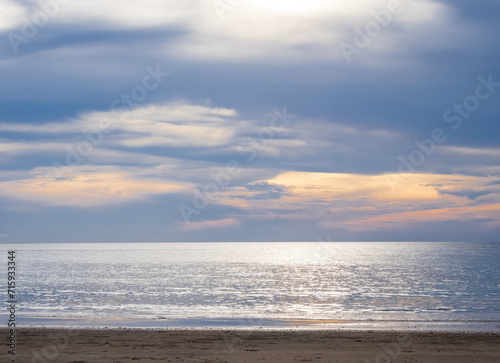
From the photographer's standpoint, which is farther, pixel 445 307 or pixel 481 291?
pixel 481 291

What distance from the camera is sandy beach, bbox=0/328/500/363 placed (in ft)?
69.0

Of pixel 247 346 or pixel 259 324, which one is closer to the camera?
pixel 247 346

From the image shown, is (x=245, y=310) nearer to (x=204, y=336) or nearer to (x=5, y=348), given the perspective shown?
(x=204, y=336)

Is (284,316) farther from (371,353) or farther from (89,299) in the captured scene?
(89,299)

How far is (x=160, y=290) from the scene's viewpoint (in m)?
64.4

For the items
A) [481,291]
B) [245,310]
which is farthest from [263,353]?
[481,291]

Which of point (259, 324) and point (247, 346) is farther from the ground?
point (259, 324)

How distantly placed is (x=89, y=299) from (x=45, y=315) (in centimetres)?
1374

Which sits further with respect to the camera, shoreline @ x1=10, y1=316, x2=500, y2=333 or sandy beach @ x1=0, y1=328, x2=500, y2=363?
shoreline @ x1=10, y1=316, x2=500, y2=333

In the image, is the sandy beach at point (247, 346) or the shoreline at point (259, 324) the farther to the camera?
the shoreline at point (259, 324)

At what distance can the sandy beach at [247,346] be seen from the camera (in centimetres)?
2103

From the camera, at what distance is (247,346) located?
2411 cm

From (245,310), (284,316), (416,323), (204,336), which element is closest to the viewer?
(204,336)

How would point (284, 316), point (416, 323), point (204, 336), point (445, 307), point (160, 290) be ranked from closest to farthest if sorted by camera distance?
point (204, 336), point (416, 323), point (284, 316), point (445, 307), point (160, 290)
